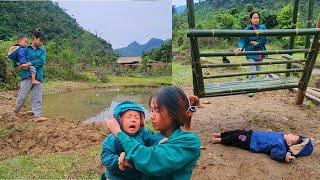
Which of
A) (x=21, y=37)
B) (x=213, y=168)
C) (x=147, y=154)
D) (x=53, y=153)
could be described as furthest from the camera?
(x=21, y=37)

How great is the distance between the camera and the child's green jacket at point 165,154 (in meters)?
1.94

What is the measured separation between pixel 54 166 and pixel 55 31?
13.3 ft

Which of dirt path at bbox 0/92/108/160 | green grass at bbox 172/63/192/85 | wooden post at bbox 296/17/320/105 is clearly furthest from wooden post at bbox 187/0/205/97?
green grass at bbox 172/63/192/85

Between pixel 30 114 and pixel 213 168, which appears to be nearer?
pixel 213 168

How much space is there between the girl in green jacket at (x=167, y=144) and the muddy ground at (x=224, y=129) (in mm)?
1884

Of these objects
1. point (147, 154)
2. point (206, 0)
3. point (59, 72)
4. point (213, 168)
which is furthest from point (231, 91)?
point (206, 0)

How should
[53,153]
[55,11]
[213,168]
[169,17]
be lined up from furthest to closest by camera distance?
[55,11]
[53,153]
[169,17]
[213,168]

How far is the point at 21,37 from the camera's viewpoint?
6.38 m

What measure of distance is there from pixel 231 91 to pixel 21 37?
125 inches

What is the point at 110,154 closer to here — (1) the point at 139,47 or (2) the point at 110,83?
(1) the point at 139,47

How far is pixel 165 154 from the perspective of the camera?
1957 mm

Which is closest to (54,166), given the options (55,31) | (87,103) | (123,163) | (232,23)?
(123,163)

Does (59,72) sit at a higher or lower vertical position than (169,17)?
lower

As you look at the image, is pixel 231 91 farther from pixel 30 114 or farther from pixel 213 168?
pixel 30 114
